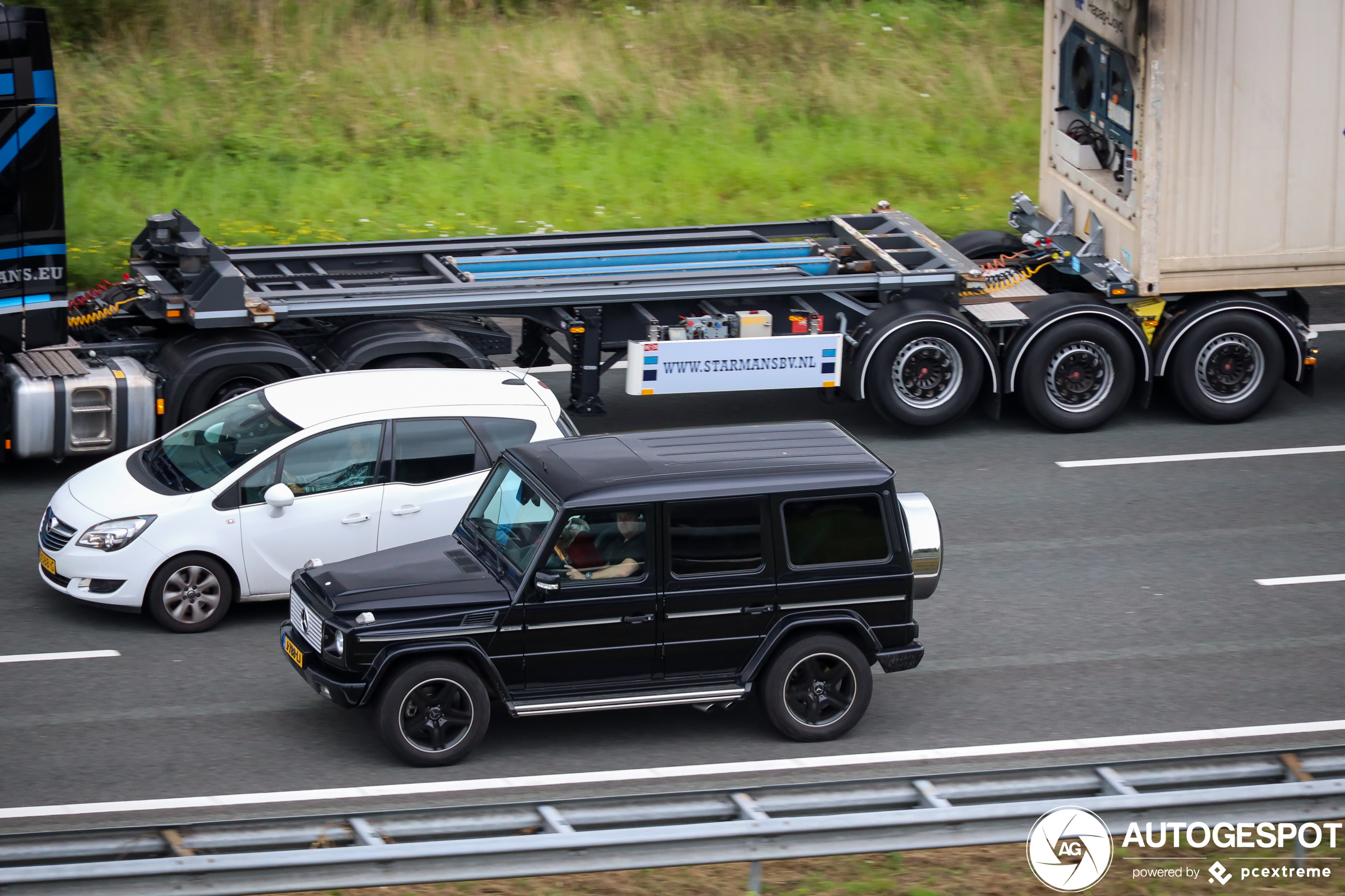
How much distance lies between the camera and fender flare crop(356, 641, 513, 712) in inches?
325

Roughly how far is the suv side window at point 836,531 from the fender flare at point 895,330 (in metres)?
5.21

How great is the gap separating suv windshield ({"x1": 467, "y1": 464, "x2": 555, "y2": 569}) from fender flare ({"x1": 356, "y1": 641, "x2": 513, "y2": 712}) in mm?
500

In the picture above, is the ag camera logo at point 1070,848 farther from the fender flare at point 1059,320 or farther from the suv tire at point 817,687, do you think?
the fender flare at point 1059,320

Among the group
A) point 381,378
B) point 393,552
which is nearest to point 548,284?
point 381,378

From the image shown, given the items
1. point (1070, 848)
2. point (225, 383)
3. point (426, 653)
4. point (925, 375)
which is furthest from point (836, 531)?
point (225, 383)

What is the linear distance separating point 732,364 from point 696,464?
16.0 feet

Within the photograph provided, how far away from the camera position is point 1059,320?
46.5 ft

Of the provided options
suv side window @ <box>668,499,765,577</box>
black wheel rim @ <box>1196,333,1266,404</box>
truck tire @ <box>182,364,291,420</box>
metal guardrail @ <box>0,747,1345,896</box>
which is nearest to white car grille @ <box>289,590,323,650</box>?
suv side window @ <box>668,499,765,577</box>

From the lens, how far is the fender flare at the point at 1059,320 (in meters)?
14.2

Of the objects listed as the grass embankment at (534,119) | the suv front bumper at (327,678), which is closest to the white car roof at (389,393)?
the suv front bumper at (327,678)

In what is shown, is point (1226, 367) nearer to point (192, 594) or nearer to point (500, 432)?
point (500, 432)

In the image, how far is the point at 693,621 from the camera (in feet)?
28.3

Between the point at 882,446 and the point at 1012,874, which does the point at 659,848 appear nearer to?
the point at 1012,874

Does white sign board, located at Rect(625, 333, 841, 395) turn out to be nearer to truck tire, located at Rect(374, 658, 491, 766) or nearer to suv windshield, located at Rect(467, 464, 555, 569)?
suv windshield, located at Rect(467, 464, 555, 569)
